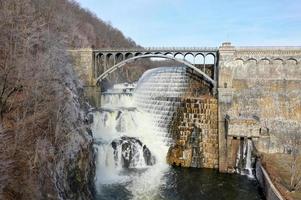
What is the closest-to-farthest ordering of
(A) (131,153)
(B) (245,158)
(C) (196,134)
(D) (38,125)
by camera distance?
(D) (38,125) < (B) (245,158) < (A) (131,153) < (C) (196,134)

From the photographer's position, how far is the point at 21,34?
823 inches

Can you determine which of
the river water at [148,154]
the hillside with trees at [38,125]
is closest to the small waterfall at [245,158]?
the river water at [148,154]

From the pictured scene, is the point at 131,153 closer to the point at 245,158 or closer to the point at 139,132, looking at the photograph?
the point at 139,132

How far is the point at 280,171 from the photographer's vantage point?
2358 centimetres

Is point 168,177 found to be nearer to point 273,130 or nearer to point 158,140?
point 158,140

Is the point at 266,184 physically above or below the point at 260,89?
below

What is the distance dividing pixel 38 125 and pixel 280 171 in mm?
16152

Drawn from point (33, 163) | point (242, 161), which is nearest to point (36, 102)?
point (33, 163)

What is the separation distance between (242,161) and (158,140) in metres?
7.83

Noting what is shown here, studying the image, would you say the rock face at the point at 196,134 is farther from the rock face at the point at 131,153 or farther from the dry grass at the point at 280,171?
the dry grass at the point at 280,171

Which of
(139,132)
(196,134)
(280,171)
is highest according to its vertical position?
(196,134)

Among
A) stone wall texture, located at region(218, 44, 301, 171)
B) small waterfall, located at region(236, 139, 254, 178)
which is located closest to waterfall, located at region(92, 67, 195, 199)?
stone wall texture, located at region(218, 44, 301, 171)

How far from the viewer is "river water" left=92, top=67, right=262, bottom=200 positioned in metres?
23.7

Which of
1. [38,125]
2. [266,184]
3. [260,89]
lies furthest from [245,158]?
[38,125]
